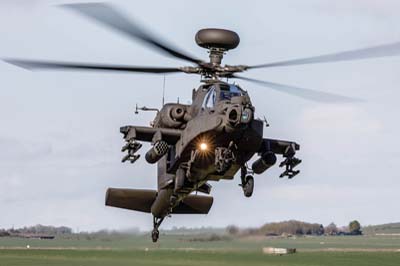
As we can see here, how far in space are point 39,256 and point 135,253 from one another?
43.1 ft

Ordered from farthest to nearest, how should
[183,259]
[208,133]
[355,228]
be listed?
[355,228]
[183,259]
[208,133]

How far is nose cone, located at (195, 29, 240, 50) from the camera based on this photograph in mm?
20500

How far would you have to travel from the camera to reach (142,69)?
20.4m

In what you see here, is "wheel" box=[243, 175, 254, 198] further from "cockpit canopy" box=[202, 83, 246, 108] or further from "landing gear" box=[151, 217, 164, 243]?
"landing gear" box=[151, 217, 164, 243]

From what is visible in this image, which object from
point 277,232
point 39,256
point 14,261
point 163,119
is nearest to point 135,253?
point 39,256

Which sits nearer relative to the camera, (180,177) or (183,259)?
(180,177)

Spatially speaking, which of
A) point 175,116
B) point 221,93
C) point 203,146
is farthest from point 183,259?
point 221,93

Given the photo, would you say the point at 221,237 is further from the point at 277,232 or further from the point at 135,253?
the point at 135,253

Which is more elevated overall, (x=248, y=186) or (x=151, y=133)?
(x=151, y=133)

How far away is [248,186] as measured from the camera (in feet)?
67.0

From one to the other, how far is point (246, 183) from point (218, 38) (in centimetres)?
419

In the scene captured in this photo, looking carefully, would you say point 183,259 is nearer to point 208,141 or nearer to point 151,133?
point 151,133

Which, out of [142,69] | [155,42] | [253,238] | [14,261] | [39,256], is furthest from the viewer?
[39,256]

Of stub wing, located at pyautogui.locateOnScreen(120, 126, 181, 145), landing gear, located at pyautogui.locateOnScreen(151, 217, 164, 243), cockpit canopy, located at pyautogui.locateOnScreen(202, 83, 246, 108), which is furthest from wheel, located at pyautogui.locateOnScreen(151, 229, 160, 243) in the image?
cockpit canopy, located at pyautogui.locateOnScreen(202, 83, 246, 108)
